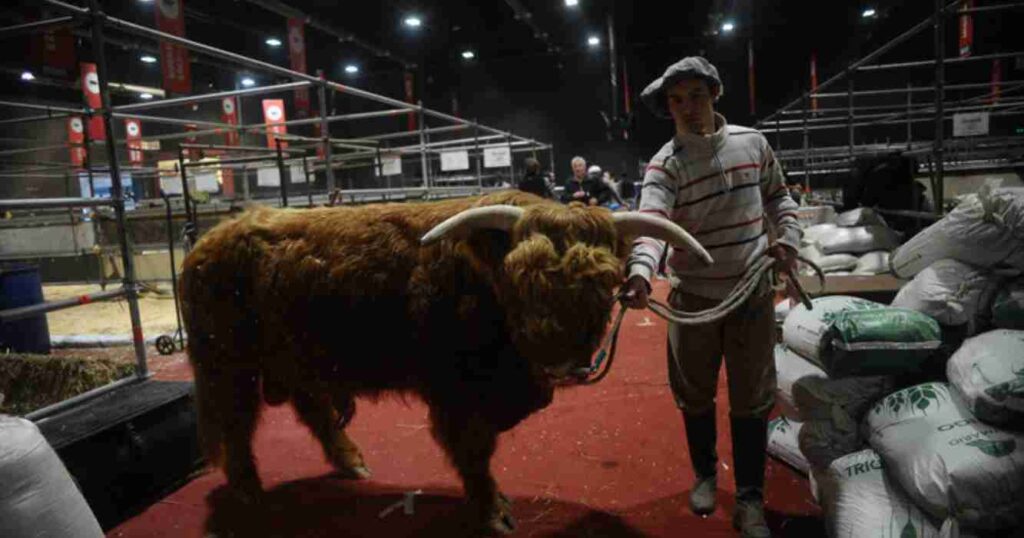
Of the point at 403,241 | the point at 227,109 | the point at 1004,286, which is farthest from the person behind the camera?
the point at 227,109

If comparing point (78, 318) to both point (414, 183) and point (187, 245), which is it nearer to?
point (187, 245)

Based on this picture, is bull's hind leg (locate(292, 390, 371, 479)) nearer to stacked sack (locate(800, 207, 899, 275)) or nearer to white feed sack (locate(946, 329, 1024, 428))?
white feed sack (locate(946, 329, 1024, 428))

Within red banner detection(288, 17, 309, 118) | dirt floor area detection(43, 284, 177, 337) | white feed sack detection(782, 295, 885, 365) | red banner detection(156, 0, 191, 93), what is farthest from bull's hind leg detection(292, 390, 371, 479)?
red banner detection(288, 17, 309, 118)

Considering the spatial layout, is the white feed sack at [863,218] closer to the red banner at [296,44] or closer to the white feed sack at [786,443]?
the white feed sack at [786,443]

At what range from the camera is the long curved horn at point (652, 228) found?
196 centimetres

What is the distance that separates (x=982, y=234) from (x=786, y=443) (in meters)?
1.27

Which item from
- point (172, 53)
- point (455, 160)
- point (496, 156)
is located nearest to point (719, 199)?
point (455, 160)

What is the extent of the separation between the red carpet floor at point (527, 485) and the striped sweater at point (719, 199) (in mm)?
1021

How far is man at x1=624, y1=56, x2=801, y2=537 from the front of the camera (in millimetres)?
2215

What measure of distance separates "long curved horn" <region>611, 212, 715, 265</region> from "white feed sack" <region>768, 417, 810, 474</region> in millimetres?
1400

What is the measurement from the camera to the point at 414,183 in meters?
17.1

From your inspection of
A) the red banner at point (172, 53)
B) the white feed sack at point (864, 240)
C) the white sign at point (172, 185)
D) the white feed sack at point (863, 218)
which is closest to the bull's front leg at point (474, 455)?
the white feed sack at point (864, 240)

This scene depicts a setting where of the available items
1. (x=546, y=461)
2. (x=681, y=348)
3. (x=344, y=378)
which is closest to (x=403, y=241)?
(x=344, y=378)

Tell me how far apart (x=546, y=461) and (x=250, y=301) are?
66.9 inches
